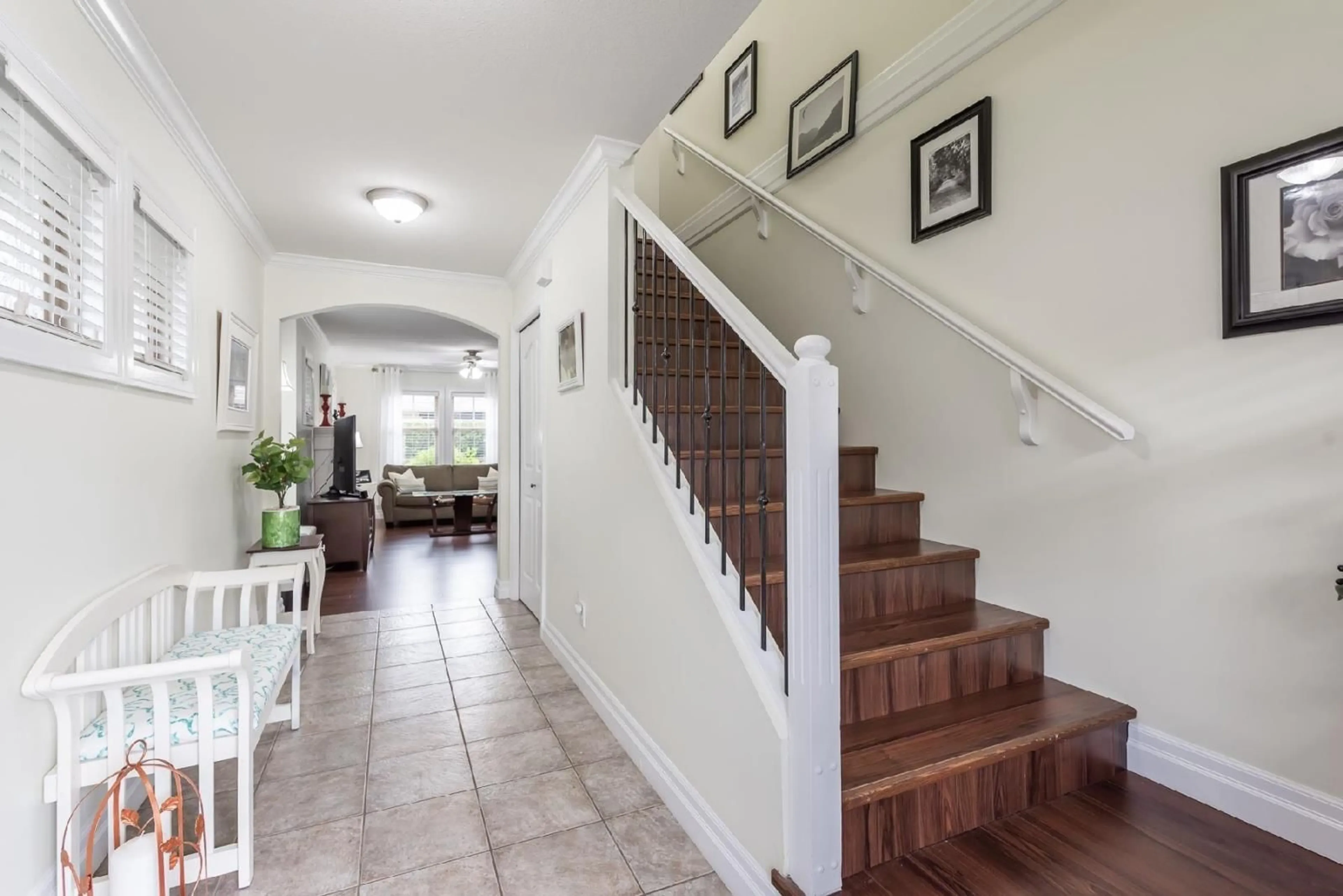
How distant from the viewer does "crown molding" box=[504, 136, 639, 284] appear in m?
2.61

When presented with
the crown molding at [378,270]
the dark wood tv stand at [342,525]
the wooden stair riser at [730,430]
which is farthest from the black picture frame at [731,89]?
the dark wood tv stand at [342,525]

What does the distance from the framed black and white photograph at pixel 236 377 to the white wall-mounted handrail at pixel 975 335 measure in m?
2.70

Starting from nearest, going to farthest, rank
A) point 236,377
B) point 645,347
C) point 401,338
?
point 645,347 → point 236,377 → point 401,338

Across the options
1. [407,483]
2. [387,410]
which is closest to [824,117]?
[407,483]

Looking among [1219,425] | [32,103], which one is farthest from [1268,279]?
[32,103]

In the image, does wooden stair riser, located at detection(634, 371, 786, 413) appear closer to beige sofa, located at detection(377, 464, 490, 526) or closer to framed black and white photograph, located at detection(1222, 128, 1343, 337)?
framed black and white photograph, located at detection(1222, 128, 1343, 337)

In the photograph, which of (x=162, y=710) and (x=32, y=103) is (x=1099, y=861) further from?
(x=32, y=103)

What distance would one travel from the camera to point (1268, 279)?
58.0 inches

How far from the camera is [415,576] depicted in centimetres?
557

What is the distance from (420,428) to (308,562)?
806 cm

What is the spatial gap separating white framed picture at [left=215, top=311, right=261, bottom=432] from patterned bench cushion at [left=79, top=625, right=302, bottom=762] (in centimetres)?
117

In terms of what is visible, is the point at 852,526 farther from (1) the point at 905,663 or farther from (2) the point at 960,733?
(2) the point at 960,733

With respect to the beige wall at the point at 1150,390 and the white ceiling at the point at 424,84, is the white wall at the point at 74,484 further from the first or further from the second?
the beige wall at the point at 1150,390

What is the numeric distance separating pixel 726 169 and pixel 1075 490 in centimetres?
257
